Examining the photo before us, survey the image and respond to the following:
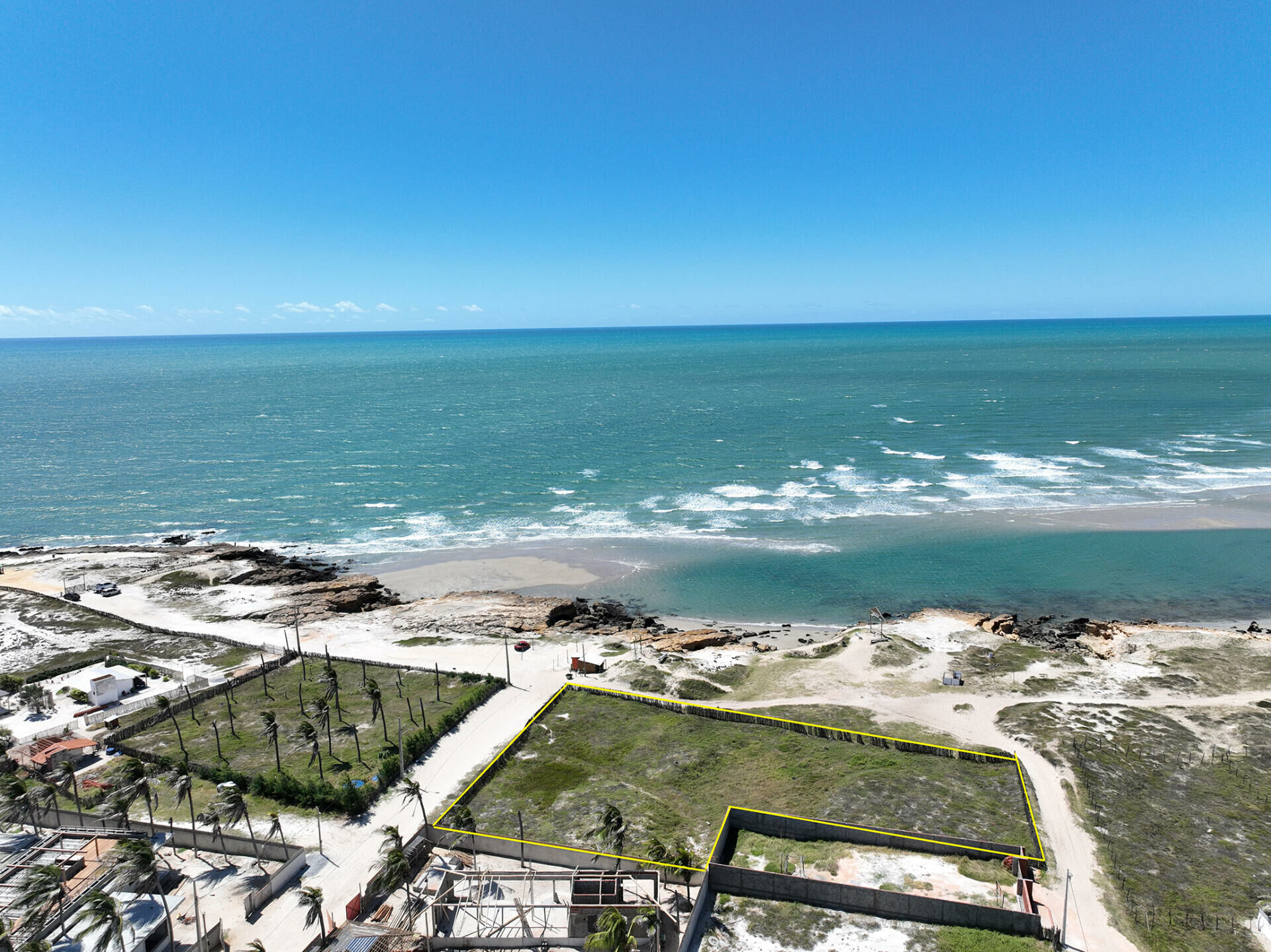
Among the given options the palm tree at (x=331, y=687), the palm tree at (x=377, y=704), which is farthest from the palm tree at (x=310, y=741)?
the palm tree at (x=377, y=704)

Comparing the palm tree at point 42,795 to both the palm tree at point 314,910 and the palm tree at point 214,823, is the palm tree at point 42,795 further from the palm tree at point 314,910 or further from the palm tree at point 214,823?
the palm tree at point 314,910

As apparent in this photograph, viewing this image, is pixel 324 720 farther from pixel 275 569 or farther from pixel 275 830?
pixel 275 569

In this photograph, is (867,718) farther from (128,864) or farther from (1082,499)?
(1082,499)

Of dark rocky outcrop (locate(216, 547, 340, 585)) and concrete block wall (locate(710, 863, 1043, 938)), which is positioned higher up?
concrete block wall (locate(710, 863, 1043, 938))

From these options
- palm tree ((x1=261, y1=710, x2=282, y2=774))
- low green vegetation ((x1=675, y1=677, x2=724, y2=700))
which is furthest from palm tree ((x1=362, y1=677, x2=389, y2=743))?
low green vegetation ((x1=675, y1=677, x2=724, y2=700))

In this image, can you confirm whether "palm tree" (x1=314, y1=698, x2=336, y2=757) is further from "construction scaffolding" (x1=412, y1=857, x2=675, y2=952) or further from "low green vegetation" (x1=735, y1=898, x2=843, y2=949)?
"low green vegetation" (x1=735, y1=898, x2=843, y2=949)
